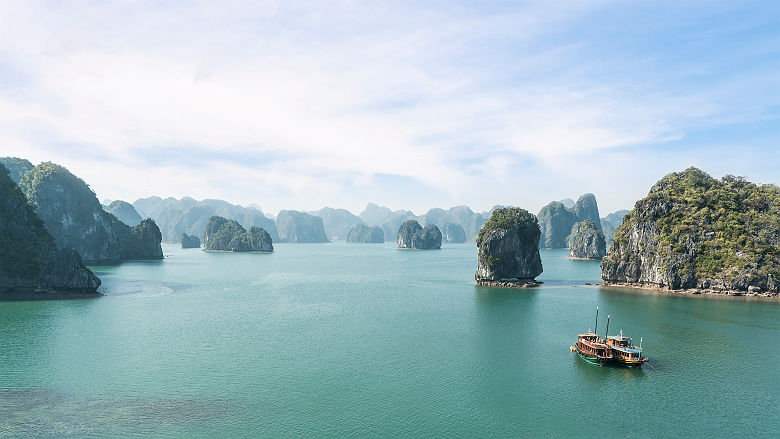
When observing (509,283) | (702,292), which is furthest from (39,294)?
(702,292)

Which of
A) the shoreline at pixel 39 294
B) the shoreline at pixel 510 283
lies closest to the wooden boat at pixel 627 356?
the shoreline at pixel 510 283

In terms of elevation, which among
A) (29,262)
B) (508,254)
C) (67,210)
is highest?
(67,210)

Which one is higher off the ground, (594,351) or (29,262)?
(29,262)

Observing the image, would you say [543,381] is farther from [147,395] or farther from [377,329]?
[147,395]

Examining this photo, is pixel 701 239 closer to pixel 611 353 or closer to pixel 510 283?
pixel 510 283

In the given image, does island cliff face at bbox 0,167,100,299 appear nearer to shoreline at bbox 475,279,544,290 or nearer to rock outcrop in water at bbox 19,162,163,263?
rock outcrop in water at bbox 19,162,163,263

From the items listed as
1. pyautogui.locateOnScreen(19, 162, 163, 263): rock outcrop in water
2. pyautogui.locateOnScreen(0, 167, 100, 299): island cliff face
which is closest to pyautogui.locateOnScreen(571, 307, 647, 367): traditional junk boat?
pyautogui.locateOnScreen(0, 167, 100, 299): island cliff face
